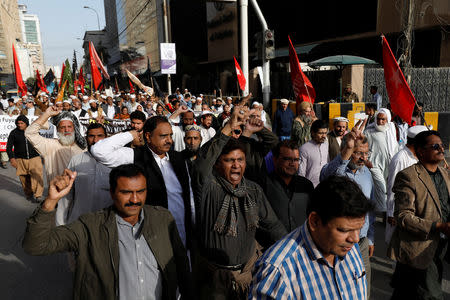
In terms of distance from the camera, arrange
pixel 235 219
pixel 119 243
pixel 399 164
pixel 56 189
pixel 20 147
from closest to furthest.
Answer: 1. pixel 56 189
2. pixel 119 243
3. pixel 235 219
4. pixel 399 164
5. pixel 20 147

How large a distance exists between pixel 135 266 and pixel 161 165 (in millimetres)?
1095

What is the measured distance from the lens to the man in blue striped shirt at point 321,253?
1556 mm

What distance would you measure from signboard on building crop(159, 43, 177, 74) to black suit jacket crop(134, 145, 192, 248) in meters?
14.8

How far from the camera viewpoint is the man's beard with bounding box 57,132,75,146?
4.50 metres

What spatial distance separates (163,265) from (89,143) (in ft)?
6.98

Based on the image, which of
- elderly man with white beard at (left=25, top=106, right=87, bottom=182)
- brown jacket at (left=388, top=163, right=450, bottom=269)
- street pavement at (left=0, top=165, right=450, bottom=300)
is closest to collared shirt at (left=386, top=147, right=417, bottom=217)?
brown jacket at (left=388, top=163, right=450, bottom=269)

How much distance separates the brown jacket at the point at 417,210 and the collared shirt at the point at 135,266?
198 cm

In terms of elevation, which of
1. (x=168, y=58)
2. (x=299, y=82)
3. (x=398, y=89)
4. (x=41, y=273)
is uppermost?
(x=168, y=58)

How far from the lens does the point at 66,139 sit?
4523mm

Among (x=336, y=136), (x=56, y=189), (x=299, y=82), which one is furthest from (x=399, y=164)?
(x=56, y=189)

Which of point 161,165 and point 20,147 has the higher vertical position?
point 161,165

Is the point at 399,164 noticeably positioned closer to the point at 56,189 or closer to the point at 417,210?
the point at 417,210

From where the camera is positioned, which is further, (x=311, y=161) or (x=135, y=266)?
(x=311, y=161)

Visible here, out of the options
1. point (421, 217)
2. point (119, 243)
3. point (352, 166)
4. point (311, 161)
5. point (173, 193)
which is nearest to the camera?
point (119, 243)
